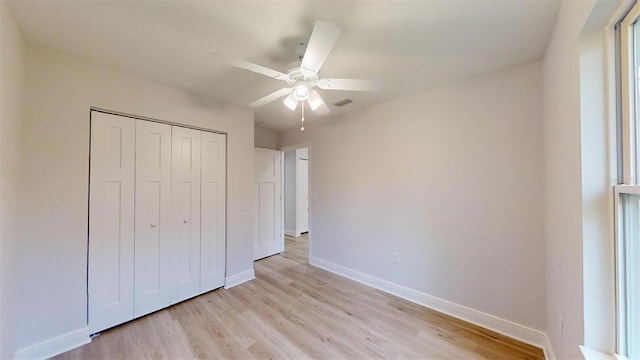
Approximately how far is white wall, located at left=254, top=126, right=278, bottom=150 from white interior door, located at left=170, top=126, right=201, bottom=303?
1381 mm

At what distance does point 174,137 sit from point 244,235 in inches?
56.7

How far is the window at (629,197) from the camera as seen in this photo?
0.93 meters

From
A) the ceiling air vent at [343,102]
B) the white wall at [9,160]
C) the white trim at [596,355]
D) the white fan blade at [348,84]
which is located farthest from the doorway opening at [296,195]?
the white trim at [596,355]

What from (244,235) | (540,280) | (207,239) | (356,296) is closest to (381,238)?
(356,296)

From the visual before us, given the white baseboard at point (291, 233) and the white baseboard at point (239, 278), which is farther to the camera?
the white baseboard at point (291, 233)

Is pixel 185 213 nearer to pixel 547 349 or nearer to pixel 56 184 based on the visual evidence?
Answer: pixel 56 184

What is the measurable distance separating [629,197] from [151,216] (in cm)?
325

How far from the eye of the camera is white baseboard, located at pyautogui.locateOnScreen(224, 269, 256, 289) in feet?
9.28

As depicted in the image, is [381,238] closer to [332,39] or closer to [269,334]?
[269,334]

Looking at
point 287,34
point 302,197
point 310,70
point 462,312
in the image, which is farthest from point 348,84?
point 302,197

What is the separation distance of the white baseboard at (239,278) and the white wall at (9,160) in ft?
5.22

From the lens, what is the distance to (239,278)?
2.95 m

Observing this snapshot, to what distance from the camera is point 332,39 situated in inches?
49.7

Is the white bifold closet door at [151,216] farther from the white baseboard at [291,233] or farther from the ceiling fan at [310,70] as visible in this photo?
the white baseboard at [291,233]
